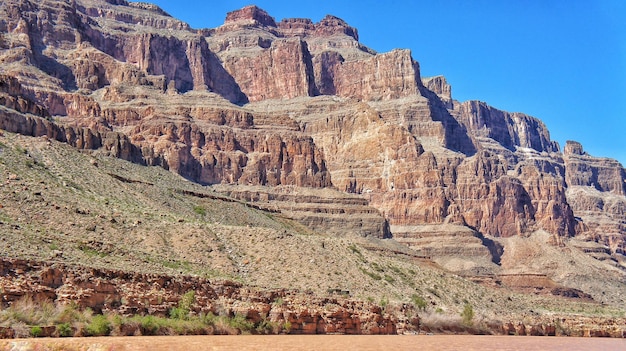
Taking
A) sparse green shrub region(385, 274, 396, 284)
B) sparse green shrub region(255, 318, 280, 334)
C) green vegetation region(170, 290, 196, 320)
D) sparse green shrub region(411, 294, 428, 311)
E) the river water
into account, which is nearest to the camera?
the river water

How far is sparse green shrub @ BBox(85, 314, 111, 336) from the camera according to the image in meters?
47.5

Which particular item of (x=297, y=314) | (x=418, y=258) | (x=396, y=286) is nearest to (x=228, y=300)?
(x=297, y=314)

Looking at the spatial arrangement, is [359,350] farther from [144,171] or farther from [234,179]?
[234,179]

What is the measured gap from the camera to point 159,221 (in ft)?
288

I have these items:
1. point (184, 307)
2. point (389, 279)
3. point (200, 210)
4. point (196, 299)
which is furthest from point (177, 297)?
point (200, 210)

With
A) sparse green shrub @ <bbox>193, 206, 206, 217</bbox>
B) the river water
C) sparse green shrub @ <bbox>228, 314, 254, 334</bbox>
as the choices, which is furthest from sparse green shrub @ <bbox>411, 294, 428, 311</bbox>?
sparse green shrub @ <bbox>193, 206, 206, 217</bbox>

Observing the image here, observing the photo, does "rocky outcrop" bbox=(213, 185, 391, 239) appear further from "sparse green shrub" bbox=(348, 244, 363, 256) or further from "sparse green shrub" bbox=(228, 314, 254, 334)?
"sparse green shrub" bbox=(228, 314, 254, 334)

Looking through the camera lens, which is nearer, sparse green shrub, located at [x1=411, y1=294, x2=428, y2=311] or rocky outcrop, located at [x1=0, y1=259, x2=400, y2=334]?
rocky outcrop, located at [x1=0, y1=259, x2=400, y2=334]

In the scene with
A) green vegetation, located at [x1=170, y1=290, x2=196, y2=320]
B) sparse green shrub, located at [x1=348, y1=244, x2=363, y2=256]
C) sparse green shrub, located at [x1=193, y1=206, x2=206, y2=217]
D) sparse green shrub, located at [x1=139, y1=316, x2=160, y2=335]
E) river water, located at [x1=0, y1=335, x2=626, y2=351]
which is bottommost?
river water, located at [x1=0, y1=335, x2=626, y2=351]

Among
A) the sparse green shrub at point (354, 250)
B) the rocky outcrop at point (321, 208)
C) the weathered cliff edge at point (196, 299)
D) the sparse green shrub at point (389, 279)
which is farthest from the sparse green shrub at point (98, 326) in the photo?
the rocky outcrop at point (321, 208)

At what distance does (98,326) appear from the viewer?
47969 mm

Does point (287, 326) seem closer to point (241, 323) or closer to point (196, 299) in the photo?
point (241, 323)

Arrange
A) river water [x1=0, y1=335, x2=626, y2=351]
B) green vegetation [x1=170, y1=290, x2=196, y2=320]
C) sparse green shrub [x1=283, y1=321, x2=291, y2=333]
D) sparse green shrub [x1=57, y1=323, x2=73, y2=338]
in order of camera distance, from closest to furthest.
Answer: river water [x1=0, y1=335, x2=626, y2=351] < sparse green shrub [x1=57, y1=323, x2=73, y2=338] < green vegetation [x1=170, y1=290, x2=196, y2=320] < sparse green shrub [x1=283, y1=321, x2=291, y2=333]

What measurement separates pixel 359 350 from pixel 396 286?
48403 millimetres
